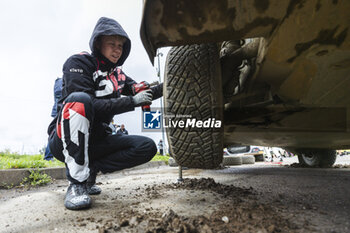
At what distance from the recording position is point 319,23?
0.84 m

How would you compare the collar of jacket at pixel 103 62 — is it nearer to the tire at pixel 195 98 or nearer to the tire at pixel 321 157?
the tire at pixel 195 98

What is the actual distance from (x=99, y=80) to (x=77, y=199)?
33.7 inches

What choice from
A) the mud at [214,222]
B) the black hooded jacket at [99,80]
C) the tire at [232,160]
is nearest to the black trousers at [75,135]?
the black hooded jacket at [99,80]

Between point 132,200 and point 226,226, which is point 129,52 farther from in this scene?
point 226,226

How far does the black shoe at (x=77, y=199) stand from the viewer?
125 centimetres

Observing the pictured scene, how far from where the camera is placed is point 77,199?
127cm

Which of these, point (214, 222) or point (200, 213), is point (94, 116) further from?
point (214, 222)

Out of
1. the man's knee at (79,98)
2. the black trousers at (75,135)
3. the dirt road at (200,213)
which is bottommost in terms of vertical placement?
the dirt road at (200,213)

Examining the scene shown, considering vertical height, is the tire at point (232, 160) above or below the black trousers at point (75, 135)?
below

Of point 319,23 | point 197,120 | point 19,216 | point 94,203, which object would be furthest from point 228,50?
point 19,216

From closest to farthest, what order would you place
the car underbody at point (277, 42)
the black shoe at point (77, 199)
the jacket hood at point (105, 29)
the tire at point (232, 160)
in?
the car underbody at point (277, 42) → the black shoe at point (77, 199) → the jacket hood at point (105, 29) → the tire at point (232, 160)

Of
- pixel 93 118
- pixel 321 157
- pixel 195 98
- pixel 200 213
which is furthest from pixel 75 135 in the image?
pixel 321 157

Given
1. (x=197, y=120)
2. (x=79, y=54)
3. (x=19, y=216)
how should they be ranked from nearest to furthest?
(x=19, y=216)
(x=197, y=120)
(x=79, y=54)

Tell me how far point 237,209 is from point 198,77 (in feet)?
2.31
